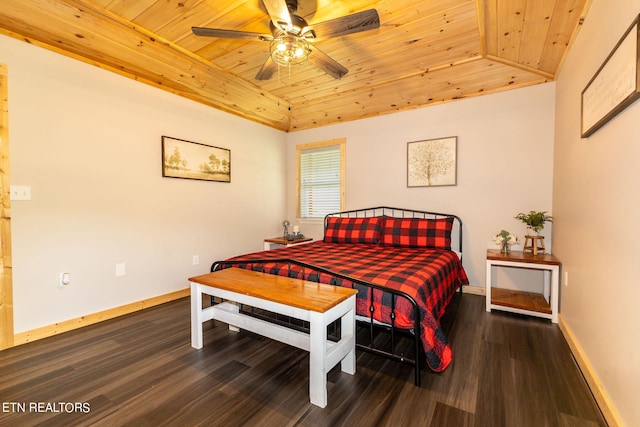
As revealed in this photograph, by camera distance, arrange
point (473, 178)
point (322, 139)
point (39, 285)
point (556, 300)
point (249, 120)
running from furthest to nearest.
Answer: point (322, 139) → point (249, 120) → point (473, 178) → point (556, 300) → point (39, 285)

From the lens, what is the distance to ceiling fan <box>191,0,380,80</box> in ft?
5.84

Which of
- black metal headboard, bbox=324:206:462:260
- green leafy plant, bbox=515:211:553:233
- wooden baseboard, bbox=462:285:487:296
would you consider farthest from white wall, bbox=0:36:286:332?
green leafy plant, bbox=515:211:553:233

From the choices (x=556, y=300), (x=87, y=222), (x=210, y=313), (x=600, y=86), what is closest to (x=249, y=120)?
(x=87, y=222)

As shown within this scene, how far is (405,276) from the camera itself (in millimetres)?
1977

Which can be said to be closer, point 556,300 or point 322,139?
point 556,300

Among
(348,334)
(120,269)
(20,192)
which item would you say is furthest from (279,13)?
(120,269)

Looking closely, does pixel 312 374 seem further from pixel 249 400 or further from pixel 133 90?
pixel 133 90

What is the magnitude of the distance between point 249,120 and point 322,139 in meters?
1.18

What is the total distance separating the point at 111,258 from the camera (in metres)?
2.82

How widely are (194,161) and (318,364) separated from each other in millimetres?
2919

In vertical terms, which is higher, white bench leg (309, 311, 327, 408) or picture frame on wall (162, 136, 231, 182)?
picture frame on wall (162, 136, 231, 182)

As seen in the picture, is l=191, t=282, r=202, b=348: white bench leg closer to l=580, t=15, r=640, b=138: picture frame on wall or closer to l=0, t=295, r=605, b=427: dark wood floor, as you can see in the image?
l=0, t=295, r=605, b=427: dark wood floor

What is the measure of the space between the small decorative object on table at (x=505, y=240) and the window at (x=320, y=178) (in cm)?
214

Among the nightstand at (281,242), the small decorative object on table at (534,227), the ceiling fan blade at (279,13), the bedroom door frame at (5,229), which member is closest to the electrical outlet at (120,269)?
the bedroom door frame at (5,229)
